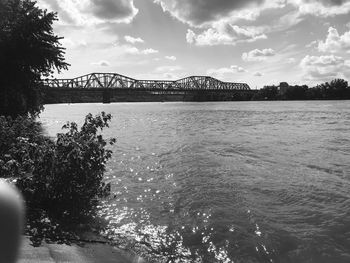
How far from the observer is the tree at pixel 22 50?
24305mm

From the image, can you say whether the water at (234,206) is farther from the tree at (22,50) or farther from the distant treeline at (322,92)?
the distant treeline at (322,92)

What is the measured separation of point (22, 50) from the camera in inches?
996

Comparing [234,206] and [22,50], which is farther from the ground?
[22,50]

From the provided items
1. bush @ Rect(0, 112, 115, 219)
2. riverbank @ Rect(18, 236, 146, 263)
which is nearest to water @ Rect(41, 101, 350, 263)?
riverbank @ Rect(18, 236, 146, 263)

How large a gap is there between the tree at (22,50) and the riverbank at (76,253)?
1944cm

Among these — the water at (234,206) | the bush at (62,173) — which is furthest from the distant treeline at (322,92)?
the bush at (62,173)

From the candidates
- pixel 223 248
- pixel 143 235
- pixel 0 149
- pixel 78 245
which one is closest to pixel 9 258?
pixel 78 245

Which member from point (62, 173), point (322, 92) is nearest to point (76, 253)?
point (62, 173)

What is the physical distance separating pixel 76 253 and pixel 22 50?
824 inches

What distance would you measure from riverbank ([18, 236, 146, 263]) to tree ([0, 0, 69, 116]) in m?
19.4

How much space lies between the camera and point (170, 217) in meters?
11.0

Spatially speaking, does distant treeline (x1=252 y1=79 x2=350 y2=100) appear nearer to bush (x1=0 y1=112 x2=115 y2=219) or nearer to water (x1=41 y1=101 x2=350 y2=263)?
water (x1=41 y1=101 x2=350 y2=263)

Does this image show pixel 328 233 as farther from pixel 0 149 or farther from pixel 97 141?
pixel 0 149

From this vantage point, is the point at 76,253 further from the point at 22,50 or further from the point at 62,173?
the point at 22,50
